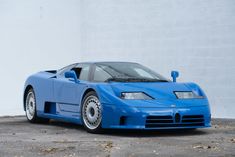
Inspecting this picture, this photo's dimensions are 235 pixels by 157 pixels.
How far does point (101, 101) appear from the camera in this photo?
853cm

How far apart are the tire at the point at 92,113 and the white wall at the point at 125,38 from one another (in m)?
3.91

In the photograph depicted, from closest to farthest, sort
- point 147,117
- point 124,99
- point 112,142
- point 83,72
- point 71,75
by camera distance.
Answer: point 112,142
point 147,117
point 124,99
point 71,75
point 83,72

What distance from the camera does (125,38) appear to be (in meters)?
13.3

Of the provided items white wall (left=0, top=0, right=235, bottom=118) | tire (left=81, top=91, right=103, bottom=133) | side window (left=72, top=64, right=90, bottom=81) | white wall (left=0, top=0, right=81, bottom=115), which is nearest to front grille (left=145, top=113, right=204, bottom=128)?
tire (left=81, top=91, right=103, bottom=133)

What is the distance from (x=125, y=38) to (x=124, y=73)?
13.1 feet

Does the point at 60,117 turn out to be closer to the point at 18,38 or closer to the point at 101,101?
the point at 101,101

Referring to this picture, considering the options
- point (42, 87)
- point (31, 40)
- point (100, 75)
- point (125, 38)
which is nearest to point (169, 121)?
point (100, 75)

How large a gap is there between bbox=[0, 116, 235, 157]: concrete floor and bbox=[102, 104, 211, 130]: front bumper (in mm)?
149

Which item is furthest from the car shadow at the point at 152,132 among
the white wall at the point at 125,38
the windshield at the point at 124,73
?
the white wall at the point at 125,38

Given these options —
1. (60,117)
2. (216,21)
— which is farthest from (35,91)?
(216,21)

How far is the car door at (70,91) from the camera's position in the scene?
9263 mm

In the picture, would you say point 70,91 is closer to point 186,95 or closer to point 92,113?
point 92,113

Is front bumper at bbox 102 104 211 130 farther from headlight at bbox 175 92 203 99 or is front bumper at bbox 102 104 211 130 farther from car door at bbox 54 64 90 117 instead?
car door at bbox 54 64 90 117

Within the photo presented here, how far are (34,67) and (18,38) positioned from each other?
2.33 ft
